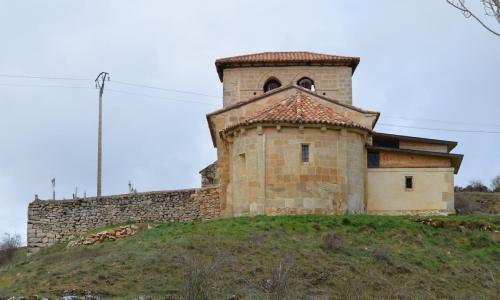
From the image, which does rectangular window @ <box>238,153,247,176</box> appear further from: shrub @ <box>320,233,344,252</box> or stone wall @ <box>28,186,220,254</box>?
shrub @ <box>320,233,344,252</box>

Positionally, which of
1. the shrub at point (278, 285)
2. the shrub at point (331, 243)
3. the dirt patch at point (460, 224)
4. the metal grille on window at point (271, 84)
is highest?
the metal grille on window at point (271, 84)

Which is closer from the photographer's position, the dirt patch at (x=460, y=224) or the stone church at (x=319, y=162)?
the dirt patch at (x=460, y=224)

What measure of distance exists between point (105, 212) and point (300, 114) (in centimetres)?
935

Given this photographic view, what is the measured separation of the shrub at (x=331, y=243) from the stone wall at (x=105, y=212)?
947cm

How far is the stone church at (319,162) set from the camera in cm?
3119

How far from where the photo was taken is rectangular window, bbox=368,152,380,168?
33625 millimetres

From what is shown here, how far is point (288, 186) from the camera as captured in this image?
3109 cm

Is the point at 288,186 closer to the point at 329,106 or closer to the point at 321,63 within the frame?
the point at 329,106

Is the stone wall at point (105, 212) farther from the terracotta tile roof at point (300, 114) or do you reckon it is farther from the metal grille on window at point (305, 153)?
the metal grille on window at point (305, 153)

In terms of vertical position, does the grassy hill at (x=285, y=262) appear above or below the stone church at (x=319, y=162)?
below

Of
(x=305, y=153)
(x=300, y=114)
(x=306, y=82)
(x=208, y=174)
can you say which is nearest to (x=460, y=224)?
(x=305, y=153)

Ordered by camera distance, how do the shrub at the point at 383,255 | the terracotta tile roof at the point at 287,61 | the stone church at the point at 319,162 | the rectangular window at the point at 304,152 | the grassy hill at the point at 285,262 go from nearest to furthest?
the grassy hill at the point at 285,262
the shrub at the point at 383,255
the stone church at the point at 319,162
the rectangular window at the point at 304,152
the terracotta tile roof at the point at 287,61

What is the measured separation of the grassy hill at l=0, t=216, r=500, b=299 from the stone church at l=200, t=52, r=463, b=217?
1.62m

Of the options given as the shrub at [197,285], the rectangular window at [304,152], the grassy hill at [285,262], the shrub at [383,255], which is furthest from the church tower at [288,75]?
the shrub at [197,285]
